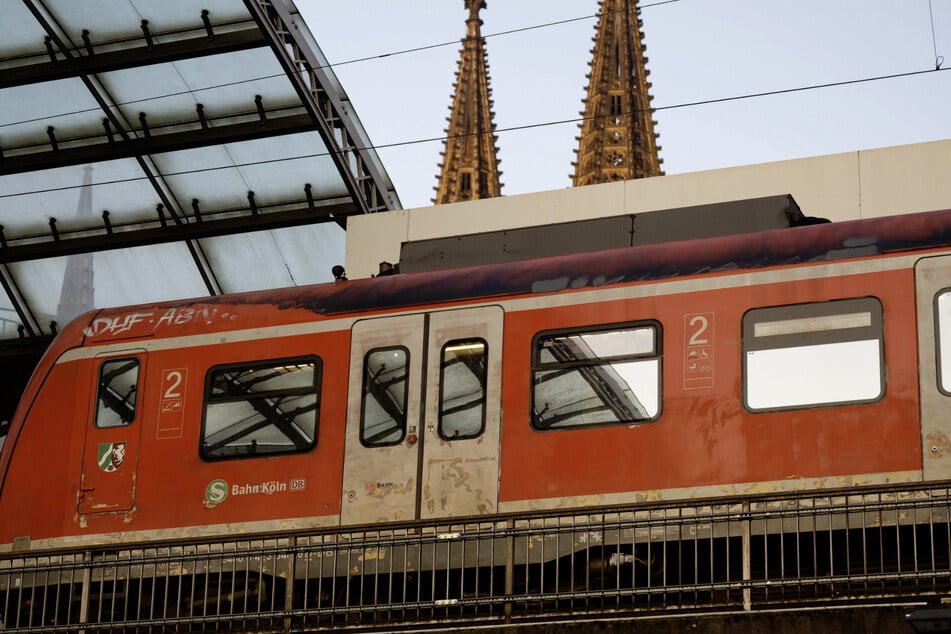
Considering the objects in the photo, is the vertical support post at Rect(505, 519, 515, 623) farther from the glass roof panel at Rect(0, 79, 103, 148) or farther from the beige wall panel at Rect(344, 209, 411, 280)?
the glass roof panel at Rect(0, 79, 103, 148)

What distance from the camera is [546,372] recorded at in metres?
17.2

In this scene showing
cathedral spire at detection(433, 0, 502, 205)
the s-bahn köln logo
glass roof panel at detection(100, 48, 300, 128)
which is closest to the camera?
the s-bahn köln logo

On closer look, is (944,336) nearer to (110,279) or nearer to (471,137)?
(110,279)

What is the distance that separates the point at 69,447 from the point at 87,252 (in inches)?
569

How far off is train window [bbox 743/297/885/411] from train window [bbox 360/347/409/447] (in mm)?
3762

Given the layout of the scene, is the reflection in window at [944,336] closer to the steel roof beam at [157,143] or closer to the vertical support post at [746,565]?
the vertical support post at [746,565]

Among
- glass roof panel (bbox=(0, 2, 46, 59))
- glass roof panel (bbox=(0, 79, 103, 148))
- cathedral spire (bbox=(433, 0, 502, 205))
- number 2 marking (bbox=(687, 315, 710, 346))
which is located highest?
cathedral spire (bbox=(433, 0, 502, 205))

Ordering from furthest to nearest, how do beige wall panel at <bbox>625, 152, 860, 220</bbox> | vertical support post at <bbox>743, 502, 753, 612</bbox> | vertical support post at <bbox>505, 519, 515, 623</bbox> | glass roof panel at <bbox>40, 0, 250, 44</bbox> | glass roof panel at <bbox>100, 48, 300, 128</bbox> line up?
glass roof panel at <bbox>100, 48, 300, 128</bbox>
glass roof panel at <bbox>40, 0, 250, 44</bbox>
beige wall panel at <bbox>625, 152, 860, 220</bbox>
vertical support post at <bbox>505, 519, 515, 623</bbox>
vertical support post at <bbox>743, 502, 753, 612</bbox>

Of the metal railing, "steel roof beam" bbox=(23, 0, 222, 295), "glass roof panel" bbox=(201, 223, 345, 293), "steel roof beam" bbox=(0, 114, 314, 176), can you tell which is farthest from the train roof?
"glass roof panel" bbox=(201, 223, 345, 293)

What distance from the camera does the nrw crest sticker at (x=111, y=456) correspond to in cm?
1881

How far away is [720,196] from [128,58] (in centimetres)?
1236

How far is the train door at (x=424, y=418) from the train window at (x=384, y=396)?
0.01m

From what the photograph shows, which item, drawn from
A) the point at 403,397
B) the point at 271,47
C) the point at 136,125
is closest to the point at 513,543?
the point at 403,397

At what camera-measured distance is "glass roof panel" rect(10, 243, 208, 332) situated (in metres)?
32.9
